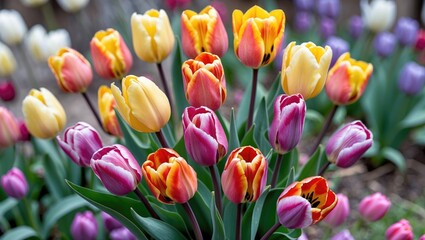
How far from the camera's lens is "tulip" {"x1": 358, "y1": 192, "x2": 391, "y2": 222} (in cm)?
131

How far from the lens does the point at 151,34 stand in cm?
111

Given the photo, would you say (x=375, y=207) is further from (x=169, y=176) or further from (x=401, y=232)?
(x=169, y=176)

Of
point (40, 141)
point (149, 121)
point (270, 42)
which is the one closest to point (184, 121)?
point (149, 121)

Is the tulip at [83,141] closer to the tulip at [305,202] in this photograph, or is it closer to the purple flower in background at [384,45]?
the tulip at [305,202]

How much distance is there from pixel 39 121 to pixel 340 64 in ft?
1.93

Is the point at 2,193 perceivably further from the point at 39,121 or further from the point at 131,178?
the point at 131,178

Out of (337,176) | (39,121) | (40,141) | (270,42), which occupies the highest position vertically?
(270,42)

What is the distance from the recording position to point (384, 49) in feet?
7.19

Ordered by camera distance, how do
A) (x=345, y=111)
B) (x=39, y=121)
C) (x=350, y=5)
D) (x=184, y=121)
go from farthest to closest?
1. (x=350, y=5)
2. (x=345, y=111)
3. (x=39, y=121)
4. (x=184, y=121)

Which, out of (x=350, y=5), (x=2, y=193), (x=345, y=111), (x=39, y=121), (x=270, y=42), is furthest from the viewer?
(x=350, y=5)

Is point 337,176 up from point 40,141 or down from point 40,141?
down

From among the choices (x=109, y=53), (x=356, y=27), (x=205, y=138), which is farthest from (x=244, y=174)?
(x=356, y=27)

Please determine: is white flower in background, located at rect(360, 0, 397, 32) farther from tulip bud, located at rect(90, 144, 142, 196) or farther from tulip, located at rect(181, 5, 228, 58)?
tulip bud, located at rect(90, 144, 142, 196)

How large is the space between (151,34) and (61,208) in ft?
1.89
